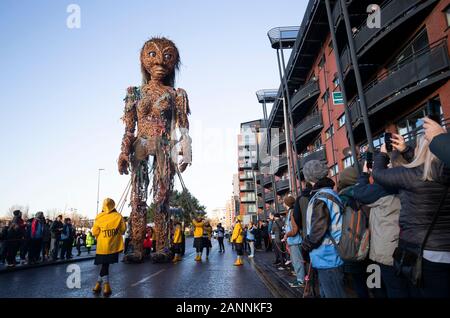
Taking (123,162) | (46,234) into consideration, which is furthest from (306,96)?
(46,234)

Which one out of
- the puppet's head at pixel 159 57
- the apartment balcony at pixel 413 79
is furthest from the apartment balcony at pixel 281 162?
the puppet's head at pixel 159 57

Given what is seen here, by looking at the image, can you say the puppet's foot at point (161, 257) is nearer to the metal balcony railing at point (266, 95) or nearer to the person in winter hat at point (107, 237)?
the person in winter hat at point (107, 237)

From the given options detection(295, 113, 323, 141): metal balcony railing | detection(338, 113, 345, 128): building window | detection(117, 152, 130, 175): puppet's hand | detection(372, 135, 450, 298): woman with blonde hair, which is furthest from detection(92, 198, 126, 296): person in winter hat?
detection(295, 113, 323, 141): metal balcony railing

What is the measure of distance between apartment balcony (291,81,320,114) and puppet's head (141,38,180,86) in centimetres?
1596

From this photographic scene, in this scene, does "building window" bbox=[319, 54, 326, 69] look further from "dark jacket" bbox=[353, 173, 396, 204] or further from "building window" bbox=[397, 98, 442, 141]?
"dark jacket" bbox=[353, 173, 396, 204]

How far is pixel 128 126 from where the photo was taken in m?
10.7

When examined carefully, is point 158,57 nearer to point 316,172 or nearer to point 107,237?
point 107,237

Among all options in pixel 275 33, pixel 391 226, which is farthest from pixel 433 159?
pixel 275 33

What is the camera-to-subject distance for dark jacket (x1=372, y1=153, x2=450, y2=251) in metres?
2.06

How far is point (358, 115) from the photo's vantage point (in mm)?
15883

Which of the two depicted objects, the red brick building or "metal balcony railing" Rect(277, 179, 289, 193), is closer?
the red brick building
